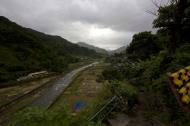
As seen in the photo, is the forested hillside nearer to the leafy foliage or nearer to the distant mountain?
the leafy foliage

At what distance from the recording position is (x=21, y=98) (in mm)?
23797

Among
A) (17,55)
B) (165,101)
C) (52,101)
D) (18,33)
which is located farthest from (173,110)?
(18,33)

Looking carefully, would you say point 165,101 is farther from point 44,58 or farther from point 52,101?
point 44,58

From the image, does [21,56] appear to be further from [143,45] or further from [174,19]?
[174,19]

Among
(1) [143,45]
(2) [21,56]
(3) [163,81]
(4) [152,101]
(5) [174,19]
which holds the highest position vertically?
(5) [174,19]

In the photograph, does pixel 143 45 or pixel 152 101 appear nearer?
pixel 152 101

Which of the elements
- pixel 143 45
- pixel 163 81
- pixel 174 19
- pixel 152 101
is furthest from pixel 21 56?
pixel 163 81

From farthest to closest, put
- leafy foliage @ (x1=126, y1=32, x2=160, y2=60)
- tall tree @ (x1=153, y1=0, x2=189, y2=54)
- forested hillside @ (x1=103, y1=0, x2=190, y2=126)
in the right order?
leafy foliage @ (x1=126, y1=32, x2=160, y2=60) < tall tree @ (x1=153, y1=0, x2=189, y2=54) < forested hillside @ (x1=103, y1=0, x2=190, y2=126)

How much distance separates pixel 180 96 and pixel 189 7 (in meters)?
11.0

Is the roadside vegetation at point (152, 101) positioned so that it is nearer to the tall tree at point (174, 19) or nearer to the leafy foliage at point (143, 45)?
the tall tree at point (174, 19)

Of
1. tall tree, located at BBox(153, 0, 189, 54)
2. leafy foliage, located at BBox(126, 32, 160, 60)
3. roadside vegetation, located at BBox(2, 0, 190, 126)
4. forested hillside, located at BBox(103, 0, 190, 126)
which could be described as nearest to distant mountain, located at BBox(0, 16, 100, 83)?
leafy foliage, located at BBox(126, 32, 160, 60)

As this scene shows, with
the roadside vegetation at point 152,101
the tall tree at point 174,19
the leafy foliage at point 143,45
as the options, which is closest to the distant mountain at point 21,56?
the leafy foliage at point 143,45

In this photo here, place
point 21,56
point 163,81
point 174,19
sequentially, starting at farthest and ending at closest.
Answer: point 21,56 < point 174,19 < point 163,81

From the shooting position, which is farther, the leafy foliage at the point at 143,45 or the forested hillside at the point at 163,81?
the leafy foliage at the point at 143,45
